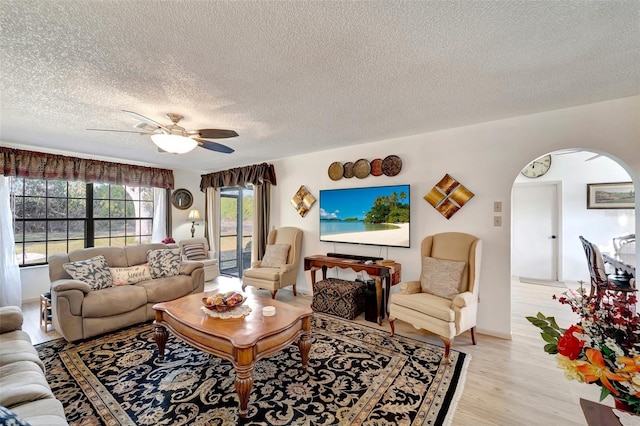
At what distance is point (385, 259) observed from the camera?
3.65 metres

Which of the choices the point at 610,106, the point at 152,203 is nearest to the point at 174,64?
the point at 610,106

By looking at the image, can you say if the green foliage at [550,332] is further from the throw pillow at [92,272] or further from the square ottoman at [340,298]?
the throw pillow at [92,272]

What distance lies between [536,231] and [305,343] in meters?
5.25

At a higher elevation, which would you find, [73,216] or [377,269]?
[73,216]

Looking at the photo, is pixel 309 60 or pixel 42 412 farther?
pixel 309 60

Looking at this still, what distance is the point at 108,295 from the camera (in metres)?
2.87

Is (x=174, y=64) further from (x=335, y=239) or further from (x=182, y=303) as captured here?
(x=335, y=239)

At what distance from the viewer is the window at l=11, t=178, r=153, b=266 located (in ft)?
13.2

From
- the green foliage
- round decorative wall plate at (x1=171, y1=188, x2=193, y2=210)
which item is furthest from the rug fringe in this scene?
round decorative wall plate at (x1=171, y1=188, x2=193, y2=210)

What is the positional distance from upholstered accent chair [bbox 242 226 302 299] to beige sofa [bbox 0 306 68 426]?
2.46 m

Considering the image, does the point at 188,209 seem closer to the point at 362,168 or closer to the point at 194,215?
the point at 194,215

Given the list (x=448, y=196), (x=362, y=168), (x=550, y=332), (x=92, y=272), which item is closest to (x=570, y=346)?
(x=550, y=332)

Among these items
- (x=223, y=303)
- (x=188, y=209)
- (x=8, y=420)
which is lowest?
(x=223, y=303)

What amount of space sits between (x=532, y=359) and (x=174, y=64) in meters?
3.75
